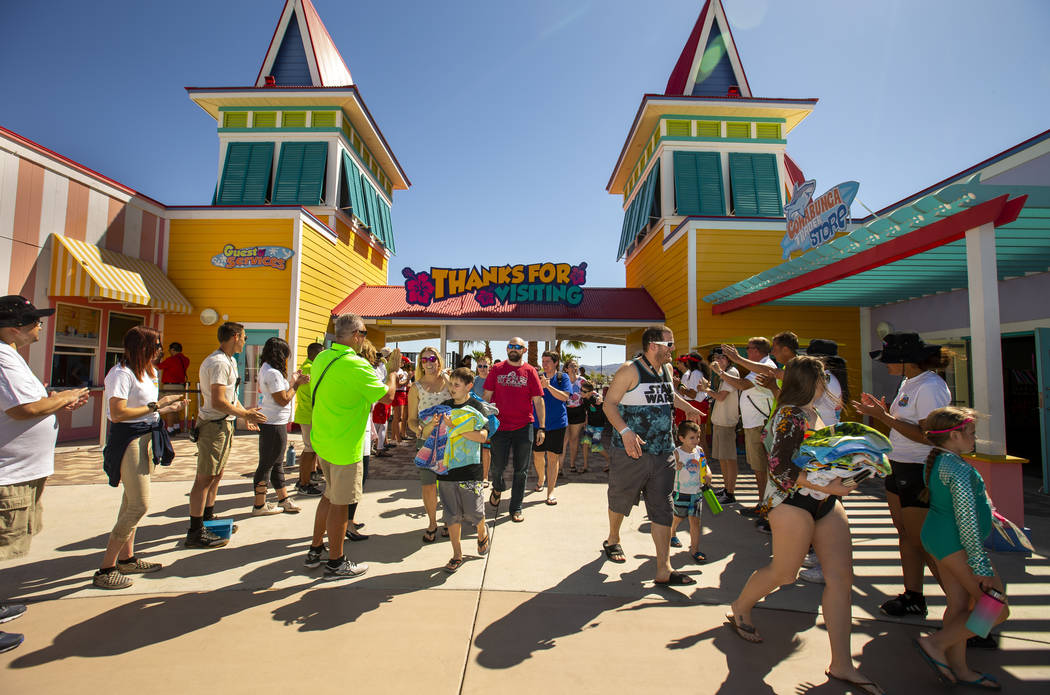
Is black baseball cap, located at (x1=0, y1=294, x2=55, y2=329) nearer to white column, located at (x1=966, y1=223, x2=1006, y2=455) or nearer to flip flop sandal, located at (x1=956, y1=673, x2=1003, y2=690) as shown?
flip flop sandal, located at (x1=956, y1=673, x2=1003, y2=690)

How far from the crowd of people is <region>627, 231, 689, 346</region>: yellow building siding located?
6757 millimetres

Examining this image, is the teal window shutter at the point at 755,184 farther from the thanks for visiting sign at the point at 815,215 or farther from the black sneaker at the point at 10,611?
the black sneaker at the point at 10,611

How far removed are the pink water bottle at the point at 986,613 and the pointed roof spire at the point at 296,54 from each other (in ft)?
67.0

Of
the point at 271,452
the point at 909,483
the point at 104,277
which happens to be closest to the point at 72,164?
the point at 104,277

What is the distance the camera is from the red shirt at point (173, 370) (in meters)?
9.79

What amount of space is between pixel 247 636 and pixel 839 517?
347 cm

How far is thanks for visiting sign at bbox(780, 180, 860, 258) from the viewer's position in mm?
8008

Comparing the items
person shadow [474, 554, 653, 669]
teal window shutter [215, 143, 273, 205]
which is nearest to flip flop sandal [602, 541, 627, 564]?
person shadow [474, 554, 653, 669]

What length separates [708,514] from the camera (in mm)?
5375

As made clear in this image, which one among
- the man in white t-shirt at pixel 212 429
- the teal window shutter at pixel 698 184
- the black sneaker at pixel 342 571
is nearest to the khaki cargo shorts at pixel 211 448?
the man in white t-shirt at pixel 212 429

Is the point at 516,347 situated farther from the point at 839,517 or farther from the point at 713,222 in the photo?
the point at 713,222

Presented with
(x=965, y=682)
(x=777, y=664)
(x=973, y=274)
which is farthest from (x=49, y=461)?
(x=973, y=274)

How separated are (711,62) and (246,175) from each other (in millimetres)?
16743

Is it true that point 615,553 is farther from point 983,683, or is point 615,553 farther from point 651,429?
point 983,683
